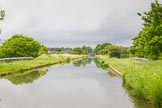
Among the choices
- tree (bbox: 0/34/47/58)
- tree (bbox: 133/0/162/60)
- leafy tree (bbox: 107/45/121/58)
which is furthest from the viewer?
leafy tree (bbox: 107/45/121/58)

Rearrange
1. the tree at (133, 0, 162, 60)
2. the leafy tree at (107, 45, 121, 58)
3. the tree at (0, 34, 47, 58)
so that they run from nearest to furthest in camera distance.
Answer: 1. the tree at (133, 0, 162, 60)
2. the tree at (0, 34, 47, 58)
3. the leafy tree at (107, 45, 121, 58)

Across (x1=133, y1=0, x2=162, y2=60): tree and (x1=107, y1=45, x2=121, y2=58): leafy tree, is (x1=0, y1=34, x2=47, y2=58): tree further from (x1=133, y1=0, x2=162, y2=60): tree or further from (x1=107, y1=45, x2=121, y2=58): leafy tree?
(x1=133, y1=0, x2=162, y2=60): tree

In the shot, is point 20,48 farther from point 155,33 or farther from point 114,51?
point 155,33

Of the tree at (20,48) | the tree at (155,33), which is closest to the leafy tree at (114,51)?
the tree at (20,48)

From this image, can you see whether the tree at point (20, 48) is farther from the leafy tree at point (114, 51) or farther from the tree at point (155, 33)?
the tree at point (155, 33)

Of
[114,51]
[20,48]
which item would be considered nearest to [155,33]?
[20,48]

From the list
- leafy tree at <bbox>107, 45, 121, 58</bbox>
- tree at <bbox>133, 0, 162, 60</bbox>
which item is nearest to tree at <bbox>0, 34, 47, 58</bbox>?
leafy tree at <bbox>107, 45, 121, 58</bbox>

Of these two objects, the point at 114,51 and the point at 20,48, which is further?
the point at 114,51

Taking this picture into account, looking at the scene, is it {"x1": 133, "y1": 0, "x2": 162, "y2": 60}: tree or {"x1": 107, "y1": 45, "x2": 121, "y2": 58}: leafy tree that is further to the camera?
{"x1": 107, "y1": 45, "x2": 121, "y2": 58}: leafy tree

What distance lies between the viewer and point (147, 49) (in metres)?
32.4

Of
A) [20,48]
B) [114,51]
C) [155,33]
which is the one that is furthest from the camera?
[114,51]

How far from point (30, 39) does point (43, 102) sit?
58.5 m

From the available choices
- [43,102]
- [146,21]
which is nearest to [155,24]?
[146,21]

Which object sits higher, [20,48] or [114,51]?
[20,48]
